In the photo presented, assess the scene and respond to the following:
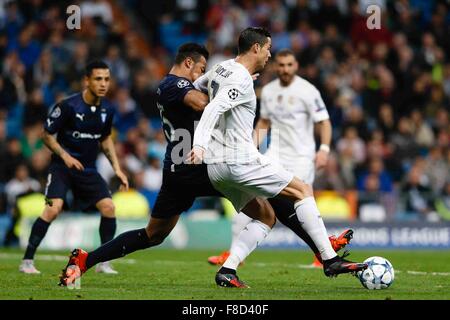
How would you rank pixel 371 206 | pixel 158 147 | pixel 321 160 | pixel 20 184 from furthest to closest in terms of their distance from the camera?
pixel 158 147 < pixel 371 206 < pixel 20 184 < pixel 321 160

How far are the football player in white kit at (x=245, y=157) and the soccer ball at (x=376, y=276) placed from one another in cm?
28

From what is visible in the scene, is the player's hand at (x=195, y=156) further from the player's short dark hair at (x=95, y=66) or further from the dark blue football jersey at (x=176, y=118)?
the player's short dark hair at (x=95, y=66)

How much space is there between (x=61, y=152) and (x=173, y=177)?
2.54 metres

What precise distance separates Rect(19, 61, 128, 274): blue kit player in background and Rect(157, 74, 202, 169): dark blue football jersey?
7.56 feet

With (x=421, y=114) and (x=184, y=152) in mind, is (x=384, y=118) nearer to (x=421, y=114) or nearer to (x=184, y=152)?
(x=421, y=114)

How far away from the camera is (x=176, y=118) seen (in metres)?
9.37

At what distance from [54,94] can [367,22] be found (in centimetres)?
730

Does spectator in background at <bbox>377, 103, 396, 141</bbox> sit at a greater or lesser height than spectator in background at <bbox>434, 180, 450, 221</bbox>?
greater

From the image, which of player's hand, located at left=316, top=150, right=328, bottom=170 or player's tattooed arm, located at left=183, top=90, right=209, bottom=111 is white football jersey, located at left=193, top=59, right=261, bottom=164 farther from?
player's hand, located at left=316, top=150, right=328, bottom=170

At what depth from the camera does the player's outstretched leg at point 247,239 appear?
918 cm

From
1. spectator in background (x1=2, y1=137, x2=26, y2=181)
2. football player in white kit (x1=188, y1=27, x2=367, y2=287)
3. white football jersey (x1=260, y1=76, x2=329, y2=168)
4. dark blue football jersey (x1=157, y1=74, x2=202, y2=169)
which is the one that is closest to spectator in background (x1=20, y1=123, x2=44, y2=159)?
spectator in background (x1=2, y1=137, x2=26, y2=181)

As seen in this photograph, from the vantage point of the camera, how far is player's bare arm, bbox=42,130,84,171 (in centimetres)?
1121

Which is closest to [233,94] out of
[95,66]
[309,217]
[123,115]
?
[309,217]

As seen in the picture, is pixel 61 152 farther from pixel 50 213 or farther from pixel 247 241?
pixel 247 241
